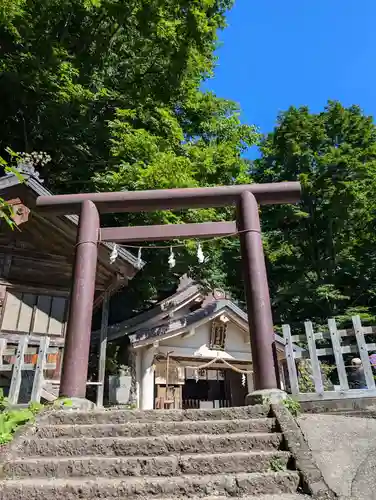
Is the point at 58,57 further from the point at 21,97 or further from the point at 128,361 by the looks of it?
the point at 128,361

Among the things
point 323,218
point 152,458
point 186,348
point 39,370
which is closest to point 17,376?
point 39,370

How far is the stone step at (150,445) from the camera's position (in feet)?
13.0

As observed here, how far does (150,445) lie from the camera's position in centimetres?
398

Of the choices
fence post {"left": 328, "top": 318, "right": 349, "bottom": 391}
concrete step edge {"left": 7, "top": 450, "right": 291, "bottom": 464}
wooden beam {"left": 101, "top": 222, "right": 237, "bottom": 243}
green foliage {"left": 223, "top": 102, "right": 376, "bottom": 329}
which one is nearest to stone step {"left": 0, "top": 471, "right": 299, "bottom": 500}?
concrete step edge {"left": 7, "top": 450, "right": 291, "bottom": 464}

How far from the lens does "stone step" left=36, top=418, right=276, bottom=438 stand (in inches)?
169

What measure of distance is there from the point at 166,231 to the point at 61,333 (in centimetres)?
440

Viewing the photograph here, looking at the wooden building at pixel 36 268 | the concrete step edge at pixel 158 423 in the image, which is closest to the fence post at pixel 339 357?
the concrete step edge at pixel 158 423

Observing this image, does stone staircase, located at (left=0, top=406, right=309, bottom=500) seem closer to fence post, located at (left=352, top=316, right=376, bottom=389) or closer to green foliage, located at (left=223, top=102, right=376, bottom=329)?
fence post, located at (left=352, top=316, right=376, bottom=389)

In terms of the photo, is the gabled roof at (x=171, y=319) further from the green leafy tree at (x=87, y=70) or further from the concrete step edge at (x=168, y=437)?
the concrete step edge at (x=168, y=437)

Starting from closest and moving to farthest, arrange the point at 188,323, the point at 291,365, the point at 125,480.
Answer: the point at 125,480 < the point at 291,365 < the point at 188,323

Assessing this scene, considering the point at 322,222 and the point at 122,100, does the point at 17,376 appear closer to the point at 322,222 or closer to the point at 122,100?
the point at 122,100

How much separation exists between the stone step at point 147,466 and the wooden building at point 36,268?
530 centimetres

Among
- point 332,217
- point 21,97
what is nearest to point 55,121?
point 21,97

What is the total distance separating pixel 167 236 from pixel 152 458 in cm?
404
